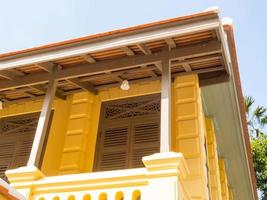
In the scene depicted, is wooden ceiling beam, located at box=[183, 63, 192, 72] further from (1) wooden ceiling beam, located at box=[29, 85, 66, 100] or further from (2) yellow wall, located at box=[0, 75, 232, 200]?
(1) wooden ceiling beam, located at box=[29, 85, 66, 100]

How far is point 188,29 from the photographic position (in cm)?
428

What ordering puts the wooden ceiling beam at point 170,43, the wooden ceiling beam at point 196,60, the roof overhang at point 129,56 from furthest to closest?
the wooden ceiling beam at point 196,60, the wooden ceiling beam at point 170,43, the roof overhang at point 129,56

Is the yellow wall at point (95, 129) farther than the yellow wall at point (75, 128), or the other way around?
the yellow wall at point (75, 128)

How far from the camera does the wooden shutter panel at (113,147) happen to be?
550 cm

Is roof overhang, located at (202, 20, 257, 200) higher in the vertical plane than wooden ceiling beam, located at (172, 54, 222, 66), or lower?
higher

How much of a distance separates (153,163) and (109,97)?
2.79m

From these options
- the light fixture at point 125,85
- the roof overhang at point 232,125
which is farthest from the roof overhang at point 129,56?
the roof overhang at point 232,125

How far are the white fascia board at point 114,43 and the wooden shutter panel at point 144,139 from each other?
65.1 inches

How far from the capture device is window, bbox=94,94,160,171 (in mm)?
5449

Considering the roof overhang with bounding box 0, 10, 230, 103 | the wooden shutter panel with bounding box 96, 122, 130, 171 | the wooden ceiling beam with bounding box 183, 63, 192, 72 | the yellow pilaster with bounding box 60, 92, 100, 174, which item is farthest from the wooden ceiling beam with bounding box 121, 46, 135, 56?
the yellow pilaster with bounding box 60, 92, 100, 174

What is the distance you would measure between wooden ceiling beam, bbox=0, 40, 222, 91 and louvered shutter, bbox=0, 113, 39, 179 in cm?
121

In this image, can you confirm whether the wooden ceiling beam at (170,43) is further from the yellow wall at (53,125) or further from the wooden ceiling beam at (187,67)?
the yellow wall at (53,125)

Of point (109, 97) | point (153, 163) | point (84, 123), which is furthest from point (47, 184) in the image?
point (109, 97)

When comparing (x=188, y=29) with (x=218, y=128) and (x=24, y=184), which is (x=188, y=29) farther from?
(x=218, y=128)
